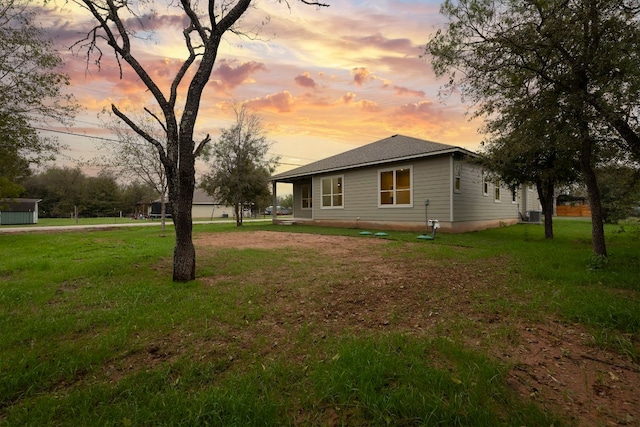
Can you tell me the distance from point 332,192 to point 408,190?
498 cm

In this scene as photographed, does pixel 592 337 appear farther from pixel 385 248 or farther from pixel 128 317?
pixel 385 248

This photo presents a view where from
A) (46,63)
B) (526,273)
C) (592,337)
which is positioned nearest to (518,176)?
(526,273)

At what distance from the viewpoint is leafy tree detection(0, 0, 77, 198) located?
10.7 meters

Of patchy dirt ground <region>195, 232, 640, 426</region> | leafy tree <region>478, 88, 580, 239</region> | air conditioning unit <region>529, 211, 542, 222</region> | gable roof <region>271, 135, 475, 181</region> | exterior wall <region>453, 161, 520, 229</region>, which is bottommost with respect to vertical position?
patchy dirt ground <region>195, 232, 640, 426</region>

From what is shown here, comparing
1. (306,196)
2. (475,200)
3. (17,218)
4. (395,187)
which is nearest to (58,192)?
(17,218)

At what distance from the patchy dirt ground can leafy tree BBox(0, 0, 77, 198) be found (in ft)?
40.3

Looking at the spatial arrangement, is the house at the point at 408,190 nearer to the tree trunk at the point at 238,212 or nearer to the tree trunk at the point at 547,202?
the tree trunk at the point at 547,202

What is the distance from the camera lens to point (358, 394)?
6.55ft

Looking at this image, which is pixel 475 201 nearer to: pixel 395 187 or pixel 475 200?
pixel 475 200

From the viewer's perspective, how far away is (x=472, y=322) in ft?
10.4

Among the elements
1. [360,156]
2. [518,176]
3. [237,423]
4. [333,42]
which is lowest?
[237,423]

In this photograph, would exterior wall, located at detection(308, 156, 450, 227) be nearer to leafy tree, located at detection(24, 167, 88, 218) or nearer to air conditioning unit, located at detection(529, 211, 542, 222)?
air conditioning unit, located at detection(529, 211, 542, 222)

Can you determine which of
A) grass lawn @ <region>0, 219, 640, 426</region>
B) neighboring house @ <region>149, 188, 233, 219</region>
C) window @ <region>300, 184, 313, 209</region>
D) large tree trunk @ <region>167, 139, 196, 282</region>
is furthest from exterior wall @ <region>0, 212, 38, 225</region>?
large tree trunk @ <region>167, 139, 196, 282</region>

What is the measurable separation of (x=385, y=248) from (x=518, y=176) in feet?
19.4
